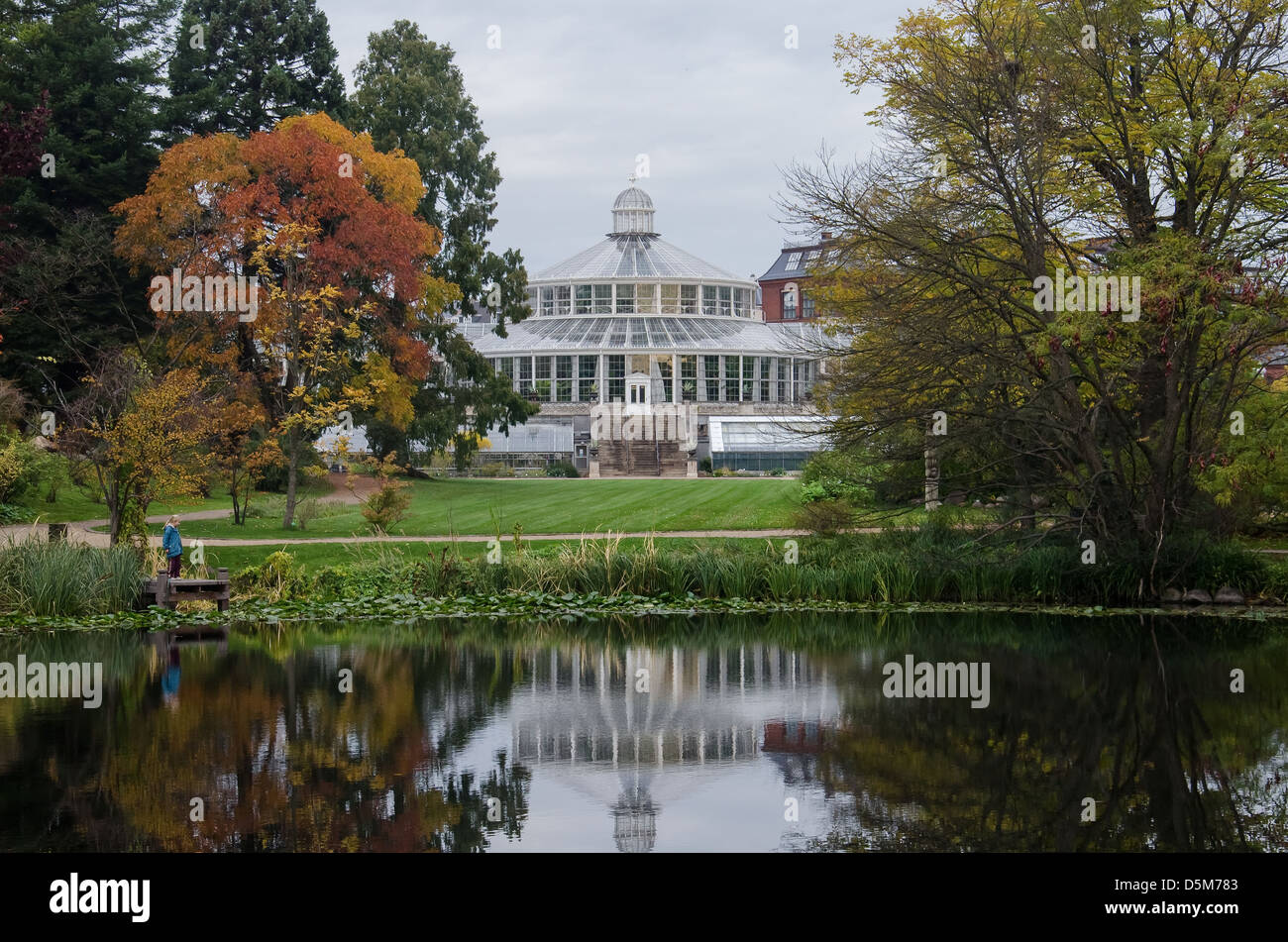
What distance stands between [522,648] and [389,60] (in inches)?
1434

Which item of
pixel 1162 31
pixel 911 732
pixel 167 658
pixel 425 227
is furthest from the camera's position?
pixel 425 227

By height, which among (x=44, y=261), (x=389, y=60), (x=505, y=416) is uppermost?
(x=389, y=60)

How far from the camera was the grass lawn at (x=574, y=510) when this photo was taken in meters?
28.6

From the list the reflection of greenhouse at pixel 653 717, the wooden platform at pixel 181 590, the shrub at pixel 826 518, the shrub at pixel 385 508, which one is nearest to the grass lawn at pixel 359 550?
the shrub at pixel 826 518

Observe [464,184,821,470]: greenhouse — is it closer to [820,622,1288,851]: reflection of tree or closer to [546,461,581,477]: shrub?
[546,461,581,477]: shrub

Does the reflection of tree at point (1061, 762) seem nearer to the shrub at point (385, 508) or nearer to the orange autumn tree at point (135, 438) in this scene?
the orange autumn tree at point (135, 438)

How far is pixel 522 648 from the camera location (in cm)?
1703

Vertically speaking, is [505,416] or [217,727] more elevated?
[505,416]

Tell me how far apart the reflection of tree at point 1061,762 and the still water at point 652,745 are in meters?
0.03

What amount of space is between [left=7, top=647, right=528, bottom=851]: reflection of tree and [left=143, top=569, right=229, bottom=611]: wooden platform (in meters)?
5.30

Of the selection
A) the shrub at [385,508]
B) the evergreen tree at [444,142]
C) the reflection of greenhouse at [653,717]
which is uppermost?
the evergreen tree at [444,142]

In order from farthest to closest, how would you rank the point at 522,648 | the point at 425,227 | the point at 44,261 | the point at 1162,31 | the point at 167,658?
the point at 425,227 < the point at 44,261 < the point at 1162,31 < the point at 522,648 < the point at 167,658

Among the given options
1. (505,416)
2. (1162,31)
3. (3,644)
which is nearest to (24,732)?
(3,644)
